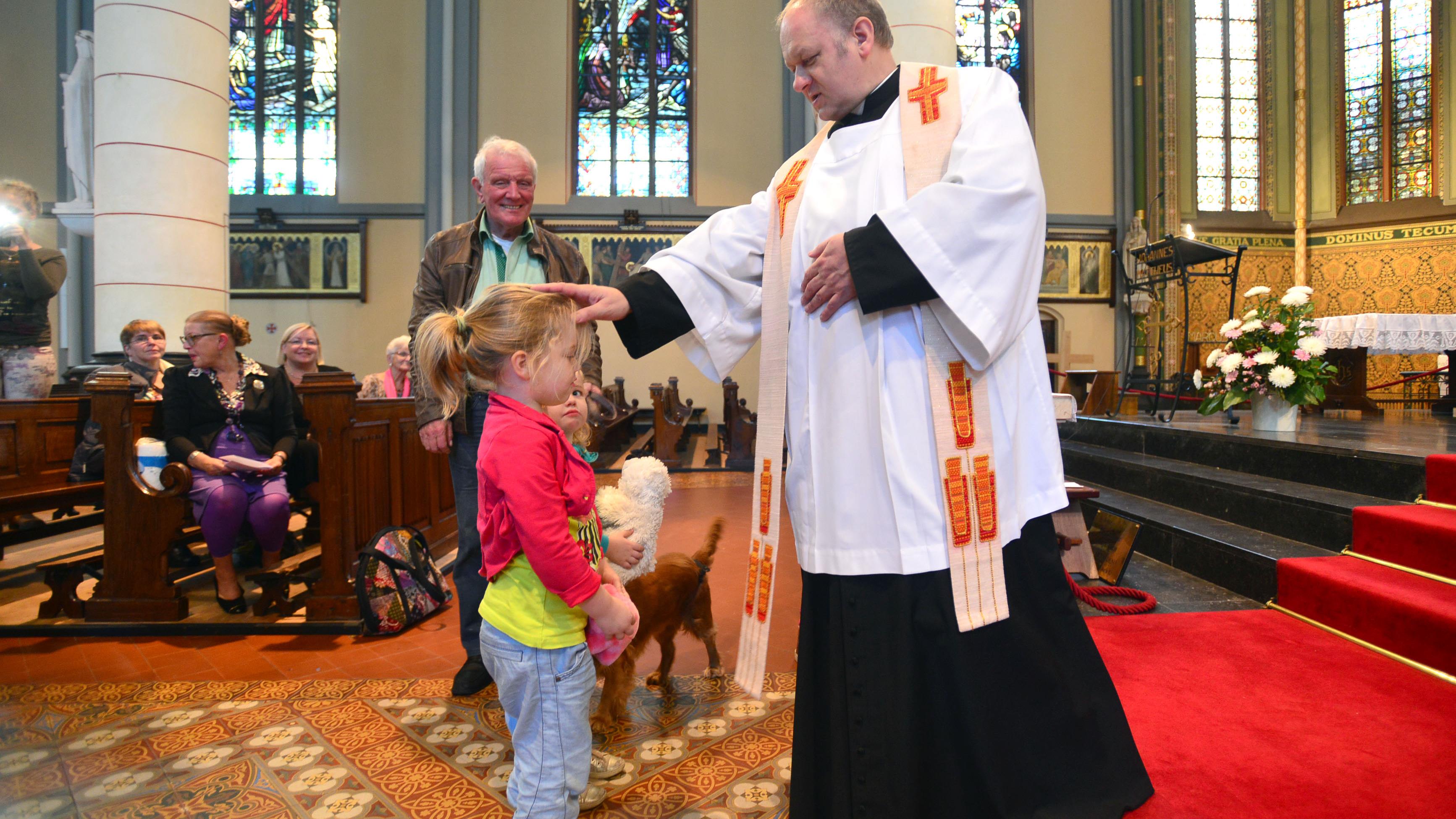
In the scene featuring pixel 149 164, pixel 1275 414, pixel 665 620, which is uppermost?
pixel 149 164

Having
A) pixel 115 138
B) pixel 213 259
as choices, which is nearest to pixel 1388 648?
pixel 213 259

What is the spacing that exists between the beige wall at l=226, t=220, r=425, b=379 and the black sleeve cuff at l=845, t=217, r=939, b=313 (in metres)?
11.9

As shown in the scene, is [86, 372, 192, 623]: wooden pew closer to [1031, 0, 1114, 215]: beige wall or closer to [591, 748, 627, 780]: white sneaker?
[591, 748, 627, 780]: white sneaker

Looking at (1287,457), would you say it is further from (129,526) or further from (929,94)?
(129,526)

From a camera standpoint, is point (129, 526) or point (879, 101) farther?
point (129, 526)

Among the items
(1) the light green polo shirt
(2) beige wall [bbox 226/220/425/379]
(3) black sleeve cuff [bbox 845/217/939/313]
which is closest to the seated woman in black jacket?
(1) the light green polo shirt

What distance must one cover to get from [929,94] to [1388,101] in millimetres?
14640

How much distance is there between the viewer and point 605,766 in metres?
2.05

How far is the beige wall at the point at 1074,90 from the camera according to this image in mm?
12703

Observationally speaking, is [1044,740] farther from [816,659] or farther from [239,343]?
[239,343]

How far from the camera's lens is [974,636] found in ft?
4.88

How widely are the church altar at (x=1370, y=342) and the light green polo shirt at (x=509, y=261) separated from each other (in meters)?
6.14

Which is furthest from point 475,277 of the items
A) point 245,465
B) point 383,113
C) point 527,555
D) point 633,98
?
point 383,113

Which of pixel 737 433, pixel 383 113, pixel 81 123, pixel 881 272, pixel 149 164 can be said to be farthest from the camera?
pixel 383 113
